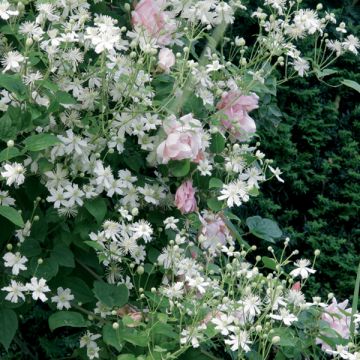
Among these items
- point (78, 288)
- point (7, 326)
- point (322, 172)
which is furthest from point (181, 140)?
point (322, 172)

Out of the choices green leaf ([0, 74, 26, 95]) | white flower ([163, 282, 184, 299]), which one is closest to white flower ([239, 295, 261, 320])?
white flower ([163, 282, 184, 299])

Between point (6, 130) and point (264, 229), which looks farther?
point (264, 229)

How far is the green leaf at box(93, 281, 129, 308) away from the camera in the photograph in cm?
171

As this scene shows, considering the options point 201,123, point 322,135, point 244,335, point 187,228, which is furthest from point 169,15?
point 322,135

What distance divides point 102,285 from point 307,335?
1.44 ft

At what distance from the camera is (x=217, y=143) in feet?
6.18

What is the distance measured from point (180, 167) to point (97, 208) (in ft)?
0.69

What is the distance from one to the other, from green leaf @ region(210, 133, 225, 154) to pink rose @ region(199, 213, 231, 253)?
154 mm

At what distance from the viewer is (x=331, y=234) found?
3.52m

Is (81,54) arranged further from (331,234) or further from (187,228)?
(331,234)

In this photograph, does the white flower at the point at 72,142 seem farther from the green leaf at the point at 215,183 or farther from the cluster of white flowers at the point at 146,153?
the green leaf at the point at 215,183

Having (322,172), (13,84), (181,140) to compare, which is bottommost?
(322,172)

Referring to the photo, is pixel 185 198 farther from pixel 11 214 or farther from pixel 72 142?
pixel 11 214

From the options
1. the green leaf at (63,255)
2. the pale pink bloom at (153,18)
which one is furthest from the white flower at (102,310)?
the pale pink bloom at (153,18)
